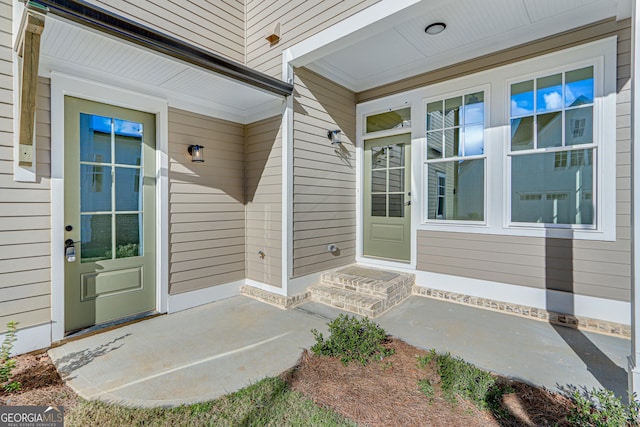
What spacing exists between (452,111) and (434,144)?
492mm

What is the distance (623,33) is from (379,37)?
2.46 metres

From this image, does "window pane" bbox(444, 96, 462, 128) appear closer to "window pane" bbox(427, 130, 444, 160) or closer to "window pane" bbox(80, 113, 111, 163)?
"window pane" bbox(427, 130, 444, 160)

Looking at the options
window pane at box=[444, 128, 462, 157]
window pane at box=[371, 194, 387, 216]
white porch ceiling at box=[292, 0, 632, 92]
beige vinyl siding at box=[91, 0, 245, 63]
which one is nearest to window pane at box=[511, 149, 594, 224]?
window pane at box=[444, 128, 462, 157]

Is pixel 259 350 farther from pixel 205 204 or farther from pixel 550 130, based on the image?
pixel 550 130

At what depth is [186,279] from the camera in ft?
12.5

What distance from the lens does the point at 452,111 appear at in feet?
13.7

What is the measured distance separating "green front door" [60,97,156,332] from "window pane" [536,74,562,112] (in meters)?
4.62

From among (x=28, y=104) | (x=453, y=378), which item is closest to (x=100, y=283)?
(x=28, y=104)

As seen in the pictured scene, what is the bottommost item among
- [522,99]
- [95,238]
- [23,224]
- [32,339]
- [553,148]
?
[32,339]

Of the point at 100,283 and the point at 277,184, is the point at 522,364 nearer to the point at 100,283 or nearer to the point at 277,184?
the point at 277,184

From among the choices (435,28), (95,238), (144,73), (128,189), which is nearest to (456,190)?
(435,28)

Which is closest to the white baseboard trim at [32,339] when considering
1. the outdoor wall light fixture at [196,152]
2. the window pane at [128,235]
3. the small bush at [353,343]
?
the window pane at [128,235]

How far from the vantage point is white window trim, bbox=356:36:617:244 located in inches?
122

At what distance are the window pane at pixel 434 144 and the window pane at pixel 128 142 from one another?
12.5 ft
